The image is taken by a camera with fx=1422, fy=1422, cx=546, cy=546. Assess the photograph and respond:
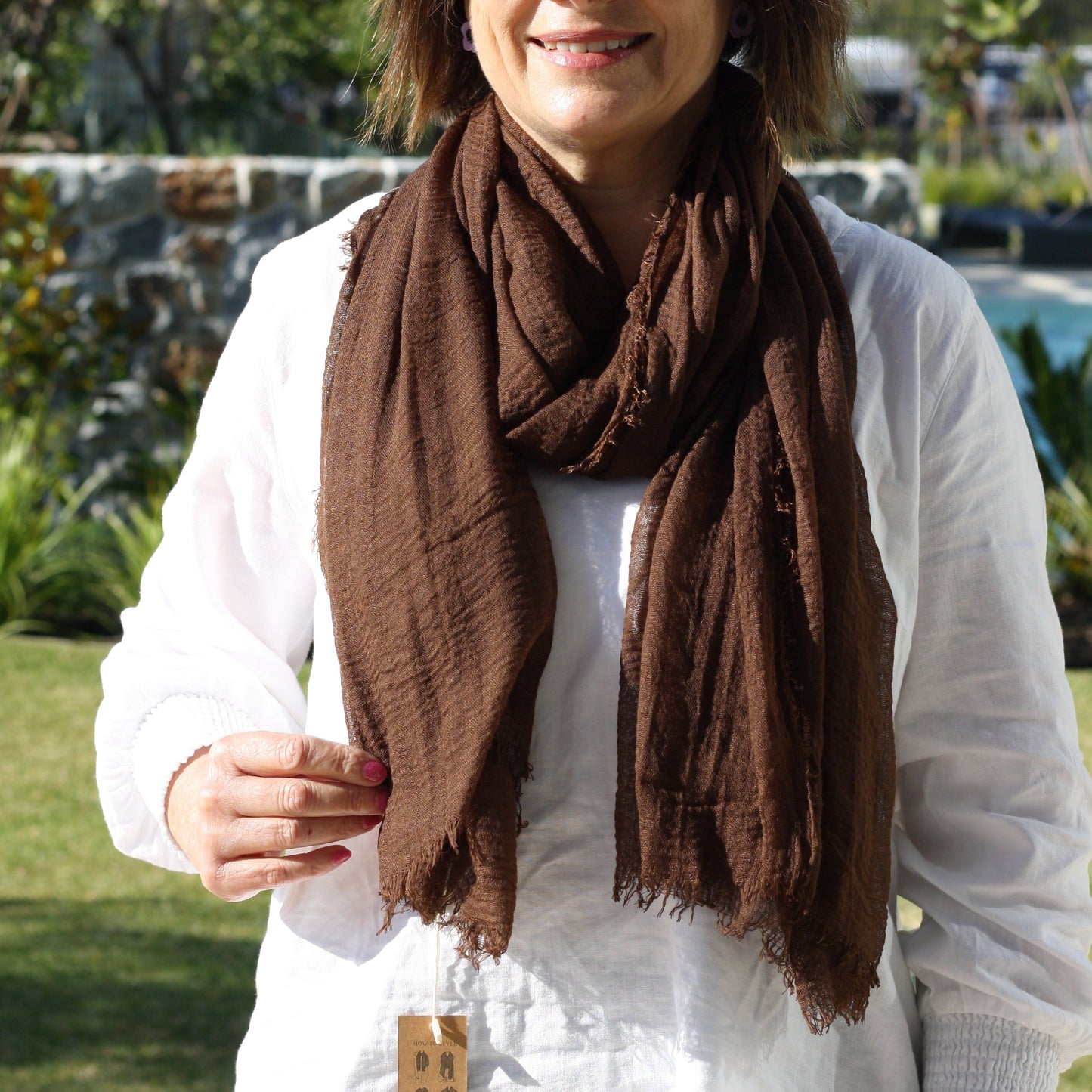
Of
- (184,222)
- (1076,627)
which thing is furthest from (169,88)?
(1076,627)

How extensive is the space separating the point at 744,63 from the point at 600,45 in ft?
0.74

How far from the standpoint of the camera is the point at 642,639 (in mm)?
1273

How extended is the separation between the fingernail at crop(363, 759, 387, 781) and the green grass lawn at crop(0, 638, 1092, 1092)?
2.45 metres

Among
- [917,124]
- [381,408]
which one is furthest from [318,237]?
[917,124]

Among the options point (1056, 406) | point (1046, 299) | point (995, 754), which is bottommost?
point (1046, 299)

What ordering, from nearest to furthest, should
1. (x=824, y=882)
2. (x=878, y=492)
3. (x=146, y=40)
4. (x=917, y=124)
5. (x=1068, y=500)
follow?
1. (x=824, y=882)
2. (x=878, y=492)
3. (x=1068, y=500)
4. (x=146, y=40)
5. (x=917, y=124)

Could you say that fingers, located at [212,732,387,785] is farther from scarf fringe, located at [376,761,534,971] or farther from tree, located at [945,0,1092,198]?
tree, located at [945,0,1092,198]

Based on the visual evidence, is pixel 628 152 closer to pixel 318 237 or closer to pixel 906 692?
pixel 318 237

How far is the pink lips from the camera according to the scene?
1308 millimetres

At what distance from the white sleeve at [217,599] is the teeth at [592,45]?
0.39 meters

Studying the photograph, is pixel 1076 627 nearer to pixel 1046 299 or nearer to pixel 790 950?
pixel 790 950

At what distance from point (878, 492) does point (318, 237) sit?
645 millimetres

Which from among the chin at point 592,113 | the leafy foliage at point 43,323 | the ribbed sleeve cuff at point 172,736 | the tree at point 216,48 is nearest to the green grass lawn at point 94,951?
the leafy foliage at point 43,323

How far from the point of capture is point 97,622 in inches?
253
